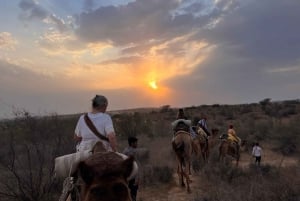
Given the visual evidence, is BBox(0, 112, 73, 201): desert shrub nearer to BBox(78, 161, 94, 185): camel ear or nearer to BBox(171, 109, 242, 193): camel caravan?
BBox(171, 109, 242, 193): camel caravan

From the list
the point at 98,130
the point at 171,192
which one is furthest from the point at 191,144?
the point at 98,130

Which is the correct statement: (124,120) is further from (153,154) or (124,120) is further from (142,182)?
(142,182)

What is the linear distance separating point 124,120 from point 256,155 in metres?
16.7

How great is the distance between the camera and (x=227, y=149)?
21375 millimetres

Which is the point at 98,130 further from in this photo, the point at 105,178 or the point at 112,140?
the point at 105,178

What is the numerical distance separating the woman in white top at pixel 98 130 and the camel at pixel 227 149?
15.2 meters

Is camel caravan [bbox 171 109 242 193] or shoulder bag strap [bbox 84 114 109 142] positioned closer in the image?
shoulder bag strap [bbox 84 114 109 142]

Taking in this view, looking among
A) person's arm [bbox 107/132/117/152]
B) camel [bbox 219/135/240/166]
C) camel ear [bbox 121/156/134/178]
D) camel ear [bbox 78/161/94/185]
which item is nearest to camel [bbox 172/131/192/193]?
camel [bbox 219/135/240/166]

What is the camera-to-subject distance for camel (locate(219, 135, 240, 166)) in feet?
69.5

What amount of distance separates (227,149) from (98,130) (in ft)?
52.3

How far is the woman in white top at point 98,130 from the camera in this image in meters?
6.17

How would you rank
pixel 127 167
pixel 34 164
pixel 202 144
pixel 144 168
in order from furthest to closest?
1. pixel 202 144
2. pixel 144 168
3. pixel 34 164
4. pixel 127 167

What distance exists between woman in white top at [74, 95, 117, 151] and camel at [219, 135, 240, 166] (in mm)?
15214

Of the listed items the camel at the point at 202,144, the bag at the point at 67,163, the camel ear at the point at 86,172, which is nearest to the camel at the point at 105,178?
the camel ear at the point at 86,172
